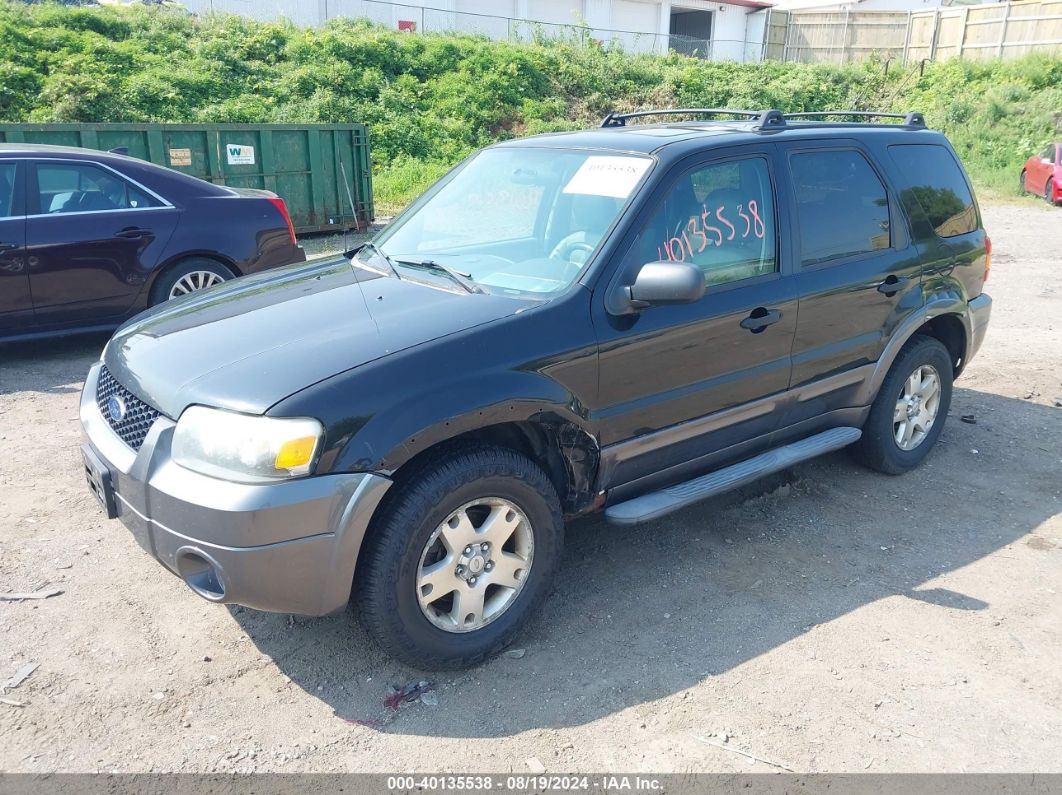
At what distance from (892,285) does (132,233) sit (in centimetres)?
550

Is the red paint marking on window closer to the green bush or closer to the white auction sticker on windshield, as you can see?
the white auction sticker on windshield

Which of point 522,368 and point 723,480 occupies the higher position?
point 522,368

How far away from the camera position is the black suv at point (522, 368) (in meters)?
2.88

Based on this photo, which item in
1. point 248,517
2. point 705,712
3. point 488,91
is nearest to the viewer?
point 248,517

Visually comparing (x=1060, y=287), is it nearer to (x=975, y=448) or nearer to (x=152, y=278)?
(x=975, y=448)

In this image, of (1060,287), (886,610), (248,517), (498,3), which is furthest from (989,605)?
(498,3)

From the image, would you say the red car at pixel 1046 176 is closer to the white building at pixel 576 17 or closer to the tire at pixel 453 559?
the white building at pixel 576 17

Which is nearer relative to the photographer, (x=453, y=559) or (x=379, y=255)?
(x=453, y=559)

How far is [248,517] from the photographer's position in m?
2.75

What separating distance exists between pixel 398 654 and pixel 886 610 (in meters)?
2.06

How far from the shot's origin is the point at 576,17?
33906 millimetres

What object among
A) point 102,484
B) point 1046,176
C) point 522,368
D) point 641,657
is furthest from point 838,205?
point 1046,176

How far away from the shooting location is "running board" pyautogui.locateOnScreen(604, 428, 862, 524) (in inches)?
144

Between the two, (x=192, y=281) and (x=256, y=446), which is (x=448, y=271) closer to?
(x=256, y=446)
